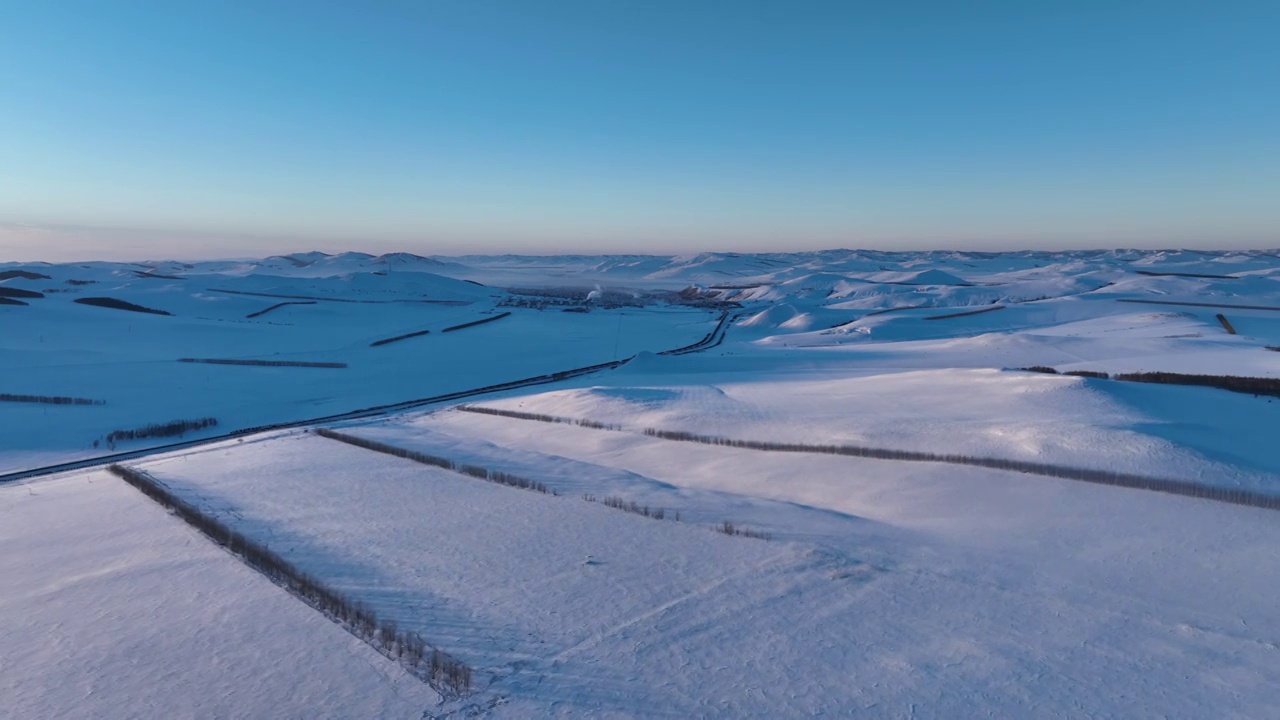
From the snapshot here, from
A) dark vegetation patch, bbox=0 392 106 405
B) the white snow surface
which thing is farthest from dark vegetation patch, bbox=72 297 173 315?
the white snow surface

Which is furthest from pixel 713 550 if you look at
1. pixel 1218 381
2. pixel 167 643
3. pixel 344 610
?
pixel 1218 381

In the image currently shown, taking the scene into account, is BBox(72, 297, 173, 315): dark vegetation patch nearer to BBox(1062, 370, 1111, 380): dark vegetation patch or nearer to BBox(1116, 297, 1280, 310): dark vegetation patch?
BBox(1062, 370, 1111, 380): dark vegetation patch

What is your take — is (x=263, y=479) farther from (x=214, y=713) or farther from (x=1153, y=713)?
(x=1153, y=713)

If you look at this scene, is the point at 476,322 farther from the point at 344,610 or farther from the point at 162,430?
the point at 344,610

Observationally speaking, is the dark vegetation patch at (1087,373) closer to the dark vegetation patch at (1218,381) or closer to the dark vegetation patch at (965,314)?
the dark vegetation patch at (1218,381)

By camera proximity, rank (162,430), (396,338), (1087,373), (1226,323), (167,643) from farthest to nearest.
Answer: (396,338), (1226,323), (1087,373), (162,430), (167,643)

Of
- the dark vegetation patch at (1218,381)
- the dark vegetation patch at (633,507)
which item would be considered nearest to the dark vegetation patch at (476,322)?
the dark vegetation patch at (633,507)
